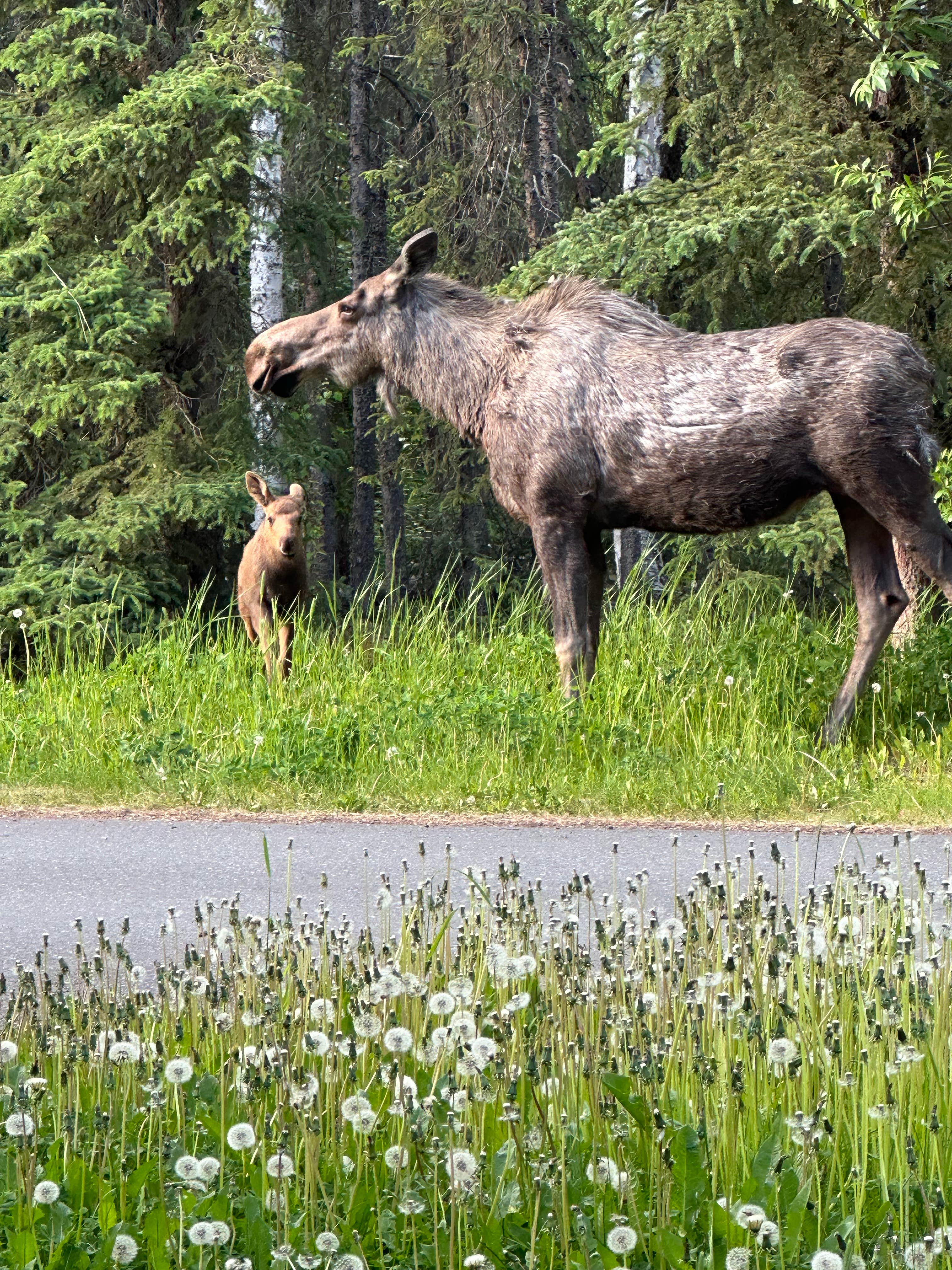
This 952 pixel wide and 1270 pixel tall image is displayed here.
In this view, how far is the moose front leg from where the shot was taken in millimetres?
9008

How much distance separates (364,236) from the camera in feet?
71.1

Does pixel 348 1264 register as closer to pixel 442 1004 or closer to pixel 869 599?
pixel 442 1004

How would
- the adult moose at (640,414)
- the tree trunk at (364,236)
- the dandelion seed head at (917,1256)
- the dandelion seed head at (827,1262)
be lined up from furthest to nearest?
the tree trunk at (364,236)
the adult moose at (640,414)
the dandelion seed head at (917,1256)
the dandelion seed head at (827,1262)

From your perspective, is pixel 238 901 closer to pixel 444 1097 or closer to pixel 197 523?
pixel 444 1097

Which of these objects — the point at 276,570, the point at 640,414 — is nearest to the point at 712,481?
the point at 640,414

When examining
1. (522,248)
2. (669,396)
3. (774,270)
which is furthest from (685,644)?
(522,248)

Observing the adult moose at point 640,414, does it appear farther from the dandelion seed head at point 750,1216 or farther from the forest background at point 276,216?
the dandelion seed head at point 750,1216

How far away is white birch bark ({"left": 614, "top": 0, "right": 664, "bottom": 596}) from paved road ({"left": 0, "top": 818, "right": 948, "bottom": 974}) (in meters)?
4.02

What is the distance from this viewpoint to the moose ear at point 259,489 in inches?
417

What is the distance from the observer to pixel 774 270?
42.7 feet

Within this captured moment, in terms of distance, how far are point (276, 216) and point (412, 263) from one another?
7781 mm

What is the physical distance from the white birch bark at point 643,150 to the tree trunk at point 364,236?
4593 mm

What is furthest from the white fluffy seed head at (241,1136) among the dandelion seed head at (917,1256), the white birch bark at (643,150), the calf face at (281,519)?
the white birch bark at (643,150)

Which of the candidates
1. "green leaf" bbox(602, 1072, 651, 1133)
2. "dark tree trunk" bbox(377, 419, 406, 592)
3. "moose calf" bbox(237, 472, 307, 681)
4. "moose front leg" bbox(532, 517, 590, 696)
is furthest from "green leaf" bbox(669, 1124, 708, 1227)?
"dark tree trunk" bbox(377, 419, 406, 592)
